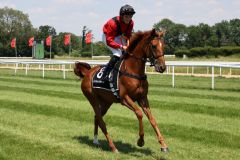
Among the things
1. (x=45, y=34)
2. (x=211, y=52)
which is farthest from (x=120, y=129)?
(x=45, y=34)

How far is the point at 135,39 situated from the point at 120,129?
261 cm

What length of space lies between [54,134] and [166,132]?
85.9 inches

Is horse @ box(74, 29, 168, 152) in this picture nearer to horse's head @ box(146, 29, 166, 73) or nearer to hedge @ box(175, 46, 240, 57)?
horse's head @ box(146, 29, 166, 73)

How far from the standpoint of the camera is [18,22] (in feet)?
351

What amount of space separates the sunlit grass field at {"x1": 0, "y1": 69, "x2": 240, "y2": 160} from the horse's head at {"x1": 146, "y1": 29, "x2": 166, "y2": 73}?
1347mm

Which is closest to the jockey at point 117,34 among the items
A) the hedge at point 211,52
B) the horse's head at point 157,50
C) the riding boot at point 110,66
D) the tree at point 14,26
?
the riding boot at point 110,66

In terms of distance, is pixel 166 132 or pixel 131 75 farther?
pixel 166 132

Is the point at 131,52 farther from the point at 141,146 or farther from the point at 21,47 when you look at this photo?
the point at 21,47

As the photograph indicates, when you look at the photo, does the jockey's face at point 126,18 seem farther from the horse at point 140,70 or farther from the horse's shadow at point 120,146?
the horse's shadow at point 120,146

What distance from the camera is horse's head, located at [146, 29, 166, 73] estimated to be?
641 cm

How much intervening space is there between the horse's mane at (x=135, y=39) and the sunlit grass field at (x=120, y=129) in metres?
1.66

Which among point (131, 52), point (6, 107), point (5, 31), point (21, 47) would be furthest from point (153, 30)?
point (5, 31)

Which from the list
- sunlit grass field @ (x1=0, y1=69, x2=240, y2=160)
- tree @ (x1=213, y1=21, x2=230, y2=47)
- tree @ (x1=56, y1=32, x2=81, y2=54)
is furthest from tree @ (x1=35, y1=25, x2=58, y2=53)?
sunlit grass field @ (x1=0, y1=69, x2=240, y2=160)

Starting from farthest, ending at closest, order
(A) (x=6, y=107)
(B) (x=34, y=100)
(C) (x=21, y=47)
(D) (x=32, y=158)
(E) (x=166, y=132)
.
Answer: (C) (x=21, y=47) → (B) (x=34, y=100) → (A) (x=6, y=107) → (E) (x=166, y=132) → (D) (x=32, y=158)
